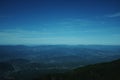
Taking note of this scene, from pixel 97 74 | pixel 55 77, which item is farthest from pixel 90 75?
pixel 55 77

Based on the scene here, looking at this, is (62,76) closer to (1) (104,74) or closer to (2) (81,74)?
(2) (81,74)

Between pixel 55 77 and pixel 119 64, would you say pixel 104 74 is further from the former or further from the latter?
pixel 55 77

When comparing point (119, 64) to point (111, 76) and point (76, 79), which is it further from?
point (76, 79)

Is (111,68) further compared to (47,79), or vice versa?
(111,68)

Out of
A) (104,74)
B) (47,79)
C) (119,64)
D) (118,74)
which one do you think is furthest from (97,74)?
(47,79)

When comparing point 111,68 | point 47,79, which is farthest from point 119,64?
point 47,79

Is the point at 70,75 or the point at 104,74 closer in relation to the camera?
the point at 104,74

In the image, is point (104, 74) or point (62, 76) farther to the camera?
point (62, 76)

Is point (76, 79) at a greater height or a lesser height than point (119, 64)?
lesser
